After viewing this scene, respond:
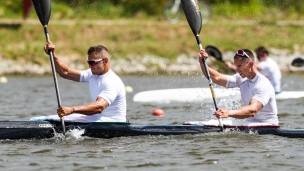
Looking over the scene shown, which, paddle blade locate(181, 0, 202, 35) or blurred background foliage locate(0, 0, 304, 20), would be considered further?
blurred background foliage locate(0, 0, 304, 20)

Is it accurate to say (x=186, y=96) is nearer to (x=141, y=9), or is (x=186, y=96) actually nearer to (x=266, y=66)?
(x=266, y=66)

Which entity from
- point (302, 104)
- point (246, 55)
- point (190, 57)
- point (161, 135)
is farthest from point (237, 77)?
point (190, 57)

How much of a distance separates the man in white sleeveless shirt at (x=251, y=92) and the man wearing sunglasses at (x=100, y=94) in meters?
1.47

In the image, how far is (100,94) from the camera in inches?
432

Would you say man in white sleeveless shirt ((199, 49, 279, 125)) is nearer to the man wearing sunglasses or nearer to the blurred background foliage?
the man wearing sunglasses

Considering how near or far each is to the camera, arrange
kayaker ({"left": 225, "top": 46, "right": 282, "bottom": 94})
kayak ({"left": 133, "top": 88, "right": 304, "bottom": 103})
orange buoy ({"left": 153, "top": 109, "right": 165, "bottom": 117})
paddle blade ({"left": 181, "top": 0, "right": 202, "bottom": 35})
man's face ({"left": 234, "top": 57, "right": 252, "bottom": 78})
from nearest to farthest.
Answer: man's face ({"left": 234, "top": 57, "right": 252, "bottom": 78}) < paddle blade ({"left": 181, "top": 0, "right": 202, "bottom": 35}) < orange buoy ({"left": 153, "top": 109, "right": 165, "bottom": 117}) < kayaker ({"left": 225, "top": 46, "right": 282, "bottom": 94}) < kayak ({"left": 133, "top": 88, "right": 304, "bottom": 103})

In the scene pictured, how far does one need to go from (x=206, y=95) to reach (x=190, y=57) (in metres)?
13.3

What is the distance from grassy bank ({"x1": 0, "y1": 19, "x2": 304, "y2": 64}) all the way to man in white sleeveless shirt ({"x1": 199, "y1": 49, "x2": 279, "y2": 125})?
21.1 meters

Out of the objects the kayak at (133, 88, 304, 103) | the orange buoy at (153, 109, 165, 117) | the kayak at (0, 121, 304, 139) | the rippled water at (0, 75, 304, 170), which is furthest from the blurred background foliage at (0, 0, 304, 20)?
the kayak at (0, 121, 304, 139)

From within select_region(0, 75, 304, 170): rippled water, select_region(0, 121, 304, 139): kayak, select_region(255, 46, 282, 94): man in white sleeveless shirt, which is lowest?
select_region(0, 75, 304, 170): rippled water

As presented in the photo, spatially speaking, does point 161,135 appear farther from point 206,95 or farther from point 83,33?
point 83,33

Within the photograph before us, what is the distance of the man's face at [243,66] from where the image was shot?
11.1 meters

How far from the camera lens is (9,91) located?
77.7ft

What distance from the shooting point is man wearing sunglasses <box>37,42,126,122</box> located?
10828 millimetres
